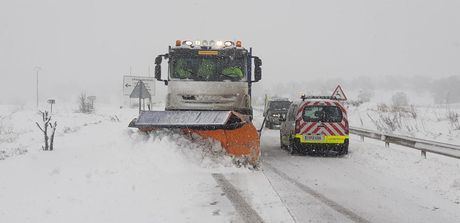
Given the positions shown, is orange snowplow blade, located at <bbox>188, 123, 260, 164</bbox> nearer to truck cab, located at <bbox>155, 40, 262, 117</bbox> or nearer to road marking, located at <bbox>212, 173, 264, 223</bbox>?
road marking, located at <bbox>212, 173, 264, 223</bbox>

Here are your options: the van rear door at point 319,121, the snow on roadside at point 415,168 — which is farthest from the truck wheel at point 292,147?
the snow on roadside at point 415,168

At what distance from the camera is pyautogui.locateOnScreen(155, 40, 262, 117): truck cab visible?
13.5 meters

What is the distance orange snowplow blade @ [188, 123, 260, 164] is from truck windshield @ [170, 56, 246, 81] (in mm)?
2872

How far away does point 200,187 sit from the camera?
8812 millimetres

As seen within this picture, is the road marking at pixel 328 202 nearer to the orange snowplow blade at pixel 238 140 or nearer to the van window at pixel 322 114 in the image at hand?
the orange snowplow blade at pixel 238 140

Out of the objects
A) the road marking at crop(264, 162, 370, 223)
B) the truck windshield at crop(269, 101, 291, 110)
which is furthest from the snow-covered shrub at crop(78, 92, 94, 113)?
the road marking at crop(264, 162, 370, 223)

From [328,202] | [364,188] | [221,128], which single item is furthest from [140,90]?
[328,202]

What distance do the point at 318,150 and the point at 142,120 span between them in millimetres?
6371

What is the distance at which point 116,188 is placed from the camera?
26.7 feet

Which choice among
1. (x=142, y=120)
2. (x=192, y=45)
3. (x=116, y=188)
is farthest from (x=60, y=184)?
(x=192, y=45)

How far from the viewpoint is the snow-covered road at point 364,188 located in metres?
7.14

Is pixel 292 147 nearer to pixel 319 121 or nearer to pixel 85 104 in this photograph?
pixel 319 121

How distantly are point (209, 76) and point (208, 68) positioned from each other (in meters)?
0.25

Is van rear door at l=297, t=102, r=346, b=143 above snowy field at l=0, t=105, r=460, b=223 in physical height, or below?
above
